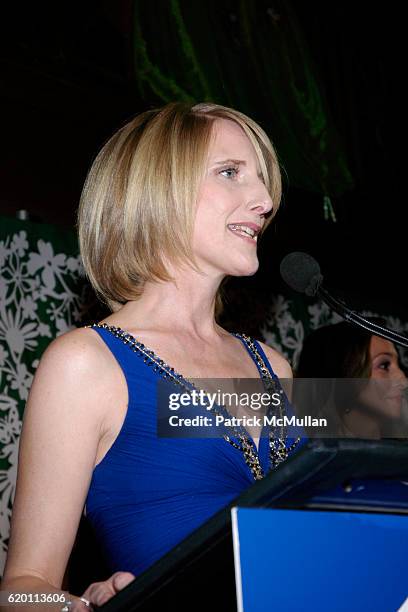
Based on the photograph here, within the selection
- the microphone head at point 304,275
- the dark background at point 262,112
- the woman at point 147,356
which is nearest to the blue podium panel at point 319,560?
the woman at point 147,356

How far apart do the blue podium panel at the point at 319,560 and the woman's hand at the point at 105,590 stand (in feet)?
0.92

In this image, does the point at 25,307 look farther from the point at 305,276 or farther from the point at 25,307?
the point at 305,276

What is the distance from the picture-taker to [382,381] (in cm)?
369

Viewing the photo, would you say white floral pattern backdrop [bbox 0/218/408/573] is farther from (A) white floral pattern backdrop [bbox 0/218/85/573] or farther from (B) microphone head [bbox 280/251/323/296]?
(B) microphone head [bbox 280/251/323/296]

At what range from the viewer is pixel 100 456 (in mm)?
1438

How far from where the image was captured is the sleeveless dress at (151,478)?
4.53 ft

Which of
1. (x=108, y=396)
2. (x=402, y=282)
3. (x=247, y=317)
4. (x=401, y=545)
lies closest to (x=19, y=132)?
(x=247, y=317)

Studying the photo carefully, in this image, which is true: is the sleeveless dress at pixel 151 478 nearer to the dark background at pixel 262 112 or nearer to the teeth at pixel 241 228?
the teeth at pixel 241 228

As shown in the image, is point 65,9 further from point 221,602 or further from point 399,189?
point 221,602

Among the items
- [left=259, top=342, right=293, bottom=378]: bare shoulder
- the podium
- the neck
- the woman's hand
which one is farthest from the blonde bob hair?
the neck

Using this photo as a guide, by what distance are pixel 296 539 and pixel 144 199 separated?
96cm

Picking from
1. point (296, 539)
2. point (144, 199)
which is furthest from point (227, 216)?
→ point (296, 539)

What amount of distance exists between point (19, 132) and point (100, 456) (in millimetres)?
2340

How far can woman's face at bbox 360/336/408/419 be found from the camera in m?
3.65
